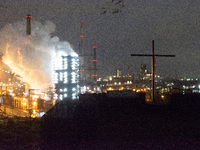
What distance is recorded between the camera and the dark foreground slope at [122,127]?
6051 millimetres

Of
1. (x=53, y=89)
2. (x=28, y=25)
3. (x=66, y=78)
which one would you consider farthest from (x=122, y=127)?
(x=28, y=25)

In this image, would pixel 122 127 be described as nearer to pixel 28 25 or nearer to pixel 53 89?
pixel 53 89

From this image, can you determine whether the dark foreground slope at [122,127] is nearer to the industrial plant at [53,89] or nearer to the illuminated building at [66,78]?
the industrial plant at [53,89]

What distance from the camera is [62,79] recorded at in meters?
28.5

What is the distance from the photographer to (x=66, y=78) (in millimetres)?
28656

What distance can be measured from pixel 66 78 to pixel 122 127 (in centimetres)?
2219

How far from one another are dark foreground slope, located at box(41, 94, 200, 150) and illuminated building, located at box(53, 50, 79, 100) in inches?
670

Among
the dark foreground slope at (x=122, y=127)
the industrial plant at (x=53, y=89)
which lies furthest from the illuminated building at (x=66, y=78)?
the dark foreground slope at (x=122, y=127)

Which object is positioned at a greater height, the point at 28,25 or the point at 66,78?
the point at 28,25

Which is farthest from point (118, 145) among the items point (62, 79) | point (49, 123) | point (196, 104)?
point (62, 79)

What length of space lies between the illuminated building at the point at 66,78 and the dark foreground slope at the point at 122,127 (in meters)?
17.0

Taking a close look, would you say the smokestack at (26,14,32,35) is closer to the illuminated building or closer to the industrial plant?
the industrial plant

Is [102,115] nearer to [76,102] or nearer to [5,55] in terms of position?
[76,102]

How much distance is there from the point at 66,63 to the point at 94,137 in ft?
77.8
